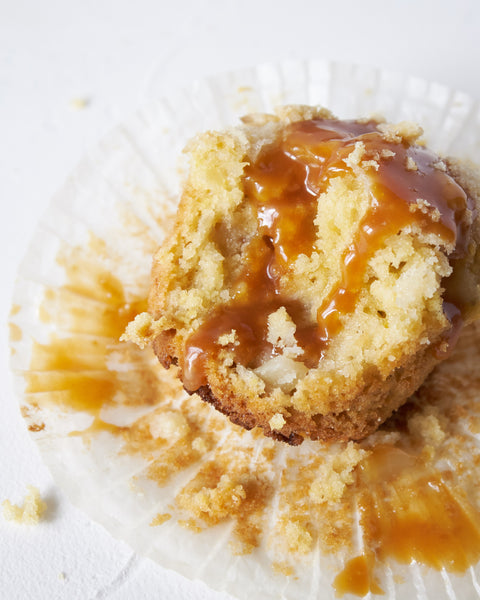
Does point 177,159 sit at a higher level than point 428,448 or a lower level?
higher

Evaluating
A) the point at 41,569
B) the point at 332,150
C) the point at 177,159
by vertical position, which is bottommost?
the point at 41,569

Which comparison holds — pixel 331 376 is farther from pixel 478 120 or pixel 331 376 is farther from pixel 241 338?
pixel 478 120

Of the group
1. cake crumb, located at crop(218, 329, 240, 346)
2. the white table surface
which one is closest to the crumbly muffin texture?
cake crumb, located at crop(218, 329, 240, 346)

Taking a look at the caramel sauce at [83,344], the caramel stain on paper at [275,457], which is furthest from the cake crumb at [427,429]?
the caramel sauce at [83,344]

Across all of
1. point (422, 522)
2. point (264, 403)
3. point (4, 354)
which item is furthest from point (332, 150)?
point (4, 354)

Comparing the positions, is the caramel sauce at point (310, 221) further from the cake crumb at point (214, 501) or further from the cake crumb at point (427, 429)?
the cake crumb at point (427, 429)

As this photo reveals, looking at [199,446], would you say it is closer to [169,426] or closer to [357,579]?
[169,426]

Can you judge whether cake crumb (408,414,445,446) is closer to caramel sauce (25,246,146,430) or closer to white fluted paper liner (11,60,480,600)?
white fluted paper liner (11,60,480,600)

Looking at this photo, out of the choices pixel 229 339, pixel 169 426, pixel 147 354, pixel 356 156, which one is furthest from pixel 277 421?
pixel 356 156
